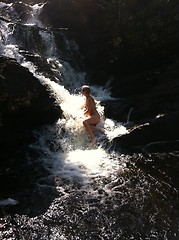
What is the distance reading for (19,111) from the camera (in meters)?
10.9

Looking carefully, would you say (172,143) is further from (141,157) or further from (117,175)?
(117,175)

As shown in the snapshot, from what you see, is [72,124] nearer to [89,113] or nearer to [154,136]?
[89,113]

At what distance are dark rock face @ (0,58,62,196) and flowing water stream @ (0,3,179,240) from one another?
0.37 metres

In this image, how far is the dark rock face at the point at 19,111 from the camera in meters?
10.1

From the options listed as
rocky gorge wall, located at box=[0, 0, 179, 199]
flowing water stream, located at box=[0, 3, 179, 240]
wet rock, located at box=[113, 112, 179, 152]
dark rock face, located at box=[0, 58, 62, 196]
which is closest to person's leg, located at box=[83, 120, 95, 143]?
flowing water stream, located at box=[0, 3, 179, 240]

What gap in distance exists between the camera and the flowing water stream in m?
6.53

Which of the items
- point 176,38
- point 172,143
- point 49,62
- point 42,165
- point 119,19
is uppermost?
point 119,19

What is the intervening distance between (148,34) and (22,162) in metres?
9.95

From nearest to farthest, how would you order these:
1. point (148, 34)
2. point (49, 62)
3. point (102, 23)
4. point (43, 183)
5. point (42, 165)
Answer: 1. point (43, 183)
2. point (42, 165)
3. point (49, 62)
4. point (148, 34)
5. point (102, 23)

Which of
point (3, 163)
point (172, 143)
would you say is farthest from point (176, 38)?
point (3, 163)

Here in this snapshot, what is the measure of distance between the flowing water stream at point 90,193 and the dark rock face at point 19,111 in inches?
14.7

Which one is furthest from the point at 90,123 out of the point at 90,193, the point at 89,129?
the point at 90,193

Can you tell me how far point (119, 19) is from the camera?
17.7 meters

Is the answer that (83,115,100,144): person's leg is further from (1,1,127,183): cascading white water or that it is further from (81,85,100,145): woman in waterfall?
(1,1,127,183): cascading white water
